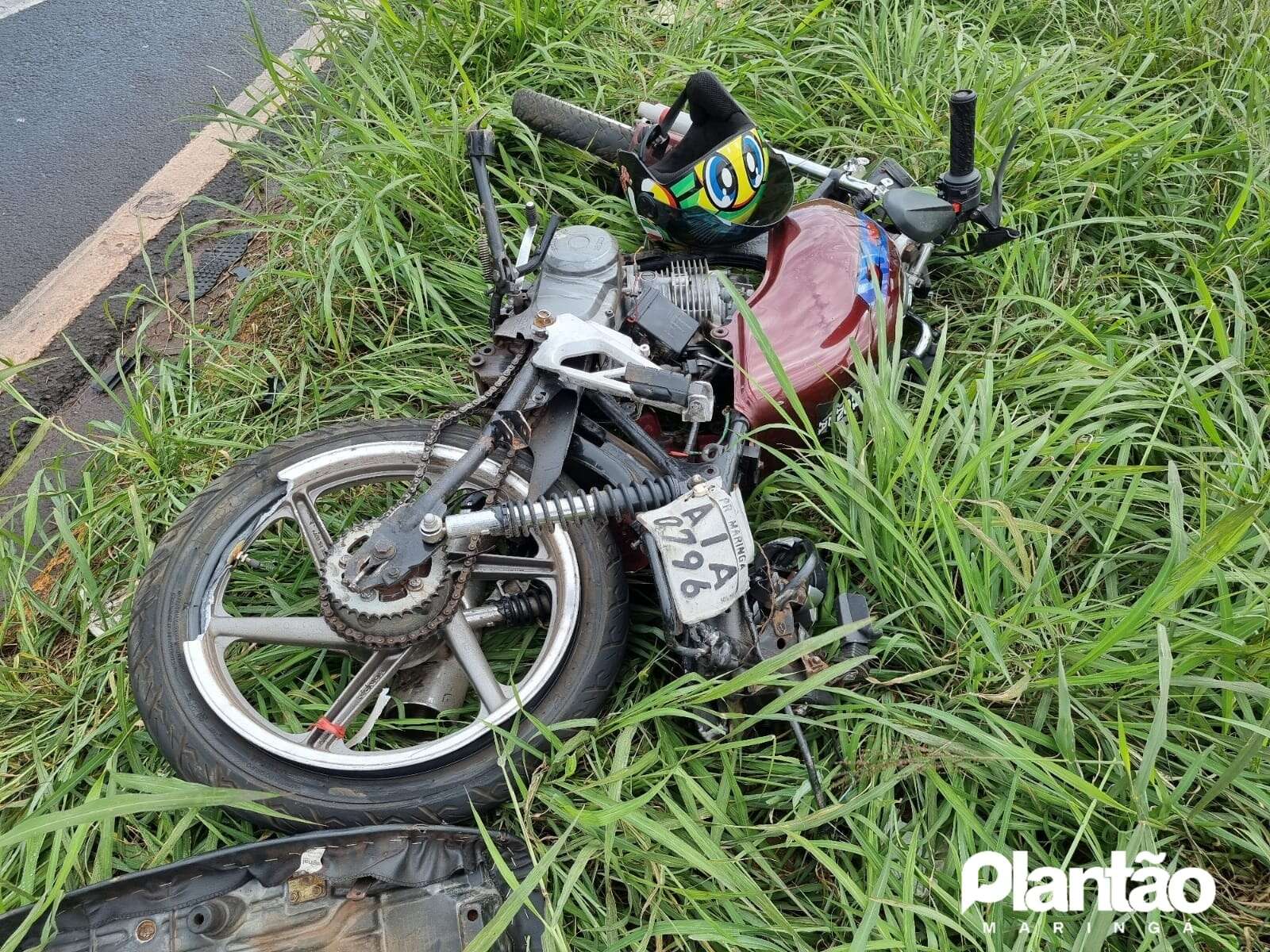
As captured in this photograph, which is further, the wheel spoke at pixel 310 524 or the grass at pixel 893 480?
the wheel spoke at pixel 310 524

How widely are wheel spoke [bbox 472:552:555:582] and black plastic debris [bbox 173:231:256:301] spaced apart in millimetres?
2008

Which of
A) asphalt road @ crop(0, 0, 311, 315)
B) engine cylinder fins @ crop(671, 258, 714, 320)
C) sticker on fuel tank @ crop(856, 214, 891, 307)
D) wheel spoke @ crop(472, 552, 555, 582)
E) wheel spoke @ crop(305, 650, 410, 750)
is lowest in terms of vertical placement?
wheel spoke @ crop(305, 650, 410, 750)

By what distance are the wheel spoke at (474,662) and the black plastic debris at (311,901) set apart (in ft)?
0.97

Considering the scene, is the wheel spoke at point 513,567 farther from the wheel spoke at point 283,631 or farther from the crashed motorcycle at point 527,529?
the wheel spoke at point 283,631

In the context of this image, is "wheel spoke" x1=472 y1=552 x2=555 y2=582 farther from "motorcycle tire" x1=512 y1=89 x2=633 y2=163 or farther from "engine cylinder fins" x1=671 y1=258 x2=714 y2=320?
"motorcycle tire" x1=512 y1=89 x2=633 y2=163

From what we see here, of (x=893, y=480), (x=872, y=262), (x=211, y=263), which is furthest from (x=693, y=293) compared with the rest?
(x=211, y=263)

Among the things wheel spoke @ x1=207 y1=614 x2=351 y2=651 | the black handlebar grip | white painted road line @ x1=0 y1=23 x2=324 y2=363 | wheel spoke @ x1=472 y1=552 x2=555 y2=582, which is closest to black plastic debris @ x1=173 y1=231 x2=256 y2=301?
white painted road line @ x1=0 y1=23 x2=324 y2=363

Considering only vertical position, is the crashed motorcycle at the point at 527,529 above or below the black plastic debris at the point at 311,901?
above

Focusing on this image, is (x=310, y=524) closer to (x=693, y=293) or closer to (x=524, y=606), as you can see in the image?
(x=524, y=606)

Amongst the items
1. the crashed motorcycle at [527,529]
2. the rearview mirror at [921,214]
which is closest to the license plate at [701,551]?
the crashed motorcycle at [527,529]

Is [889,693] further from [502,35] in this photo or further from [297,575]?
[502,35]

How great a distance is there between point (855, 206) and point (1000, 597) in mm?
1431

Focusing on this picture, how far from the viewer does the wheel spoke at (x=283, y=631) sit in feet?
6.33

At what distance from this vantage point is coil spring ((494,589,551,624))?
2109 mm
